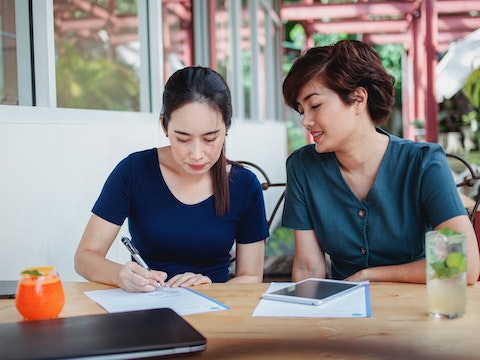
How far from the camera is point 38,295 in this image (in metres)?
1.23

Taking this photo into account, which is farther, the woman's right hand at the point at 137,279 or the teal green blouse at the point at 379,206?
the teal green blouse at the point at 379,206

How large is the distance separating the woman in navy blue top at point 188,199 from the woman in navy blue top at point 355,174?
0.49ft

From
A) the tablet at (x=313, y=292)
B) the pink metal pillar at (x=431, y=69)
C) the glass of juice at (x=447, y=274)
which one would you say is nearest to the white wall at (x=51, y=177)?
the tablet at (x=313, y=292)

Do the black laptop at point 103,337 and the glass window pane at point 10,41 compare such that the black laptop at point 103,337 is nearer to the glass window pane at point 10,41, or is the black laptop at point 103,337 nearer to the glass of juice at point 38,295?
the glass of juice at point 38,295

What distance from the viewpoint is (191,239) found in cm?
183

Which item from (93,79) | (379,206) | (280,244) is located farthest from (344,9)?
(379,206)

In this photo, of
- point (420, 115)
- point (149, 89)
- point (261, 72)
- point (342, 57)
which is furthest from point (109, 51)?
point (342, 57)

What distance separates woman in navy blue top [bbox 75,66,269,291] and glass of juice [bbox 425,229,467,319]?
2.23ft

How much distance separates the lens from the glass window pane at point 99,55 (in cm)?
744

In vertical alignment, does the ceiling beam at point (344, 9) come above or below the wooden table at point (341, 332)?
above

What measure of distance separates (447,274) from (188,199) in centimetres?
83

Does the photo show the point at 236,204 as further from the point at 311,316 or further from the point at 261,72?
the point at 261,72

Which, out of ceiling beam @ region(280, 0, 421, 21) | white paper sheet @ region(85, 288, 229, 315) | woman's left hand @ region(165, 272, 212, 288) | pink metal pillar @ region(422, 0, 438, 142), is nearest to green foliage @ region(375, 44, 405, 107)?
ceiling beam @ region(280, 0, 421, 21)

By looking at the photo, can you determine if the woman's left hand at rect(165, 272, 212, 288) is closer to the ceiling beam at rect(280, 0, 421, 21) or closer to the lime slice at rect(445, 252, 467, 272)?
the lime slice at rect(445, 252, 467, 272)
